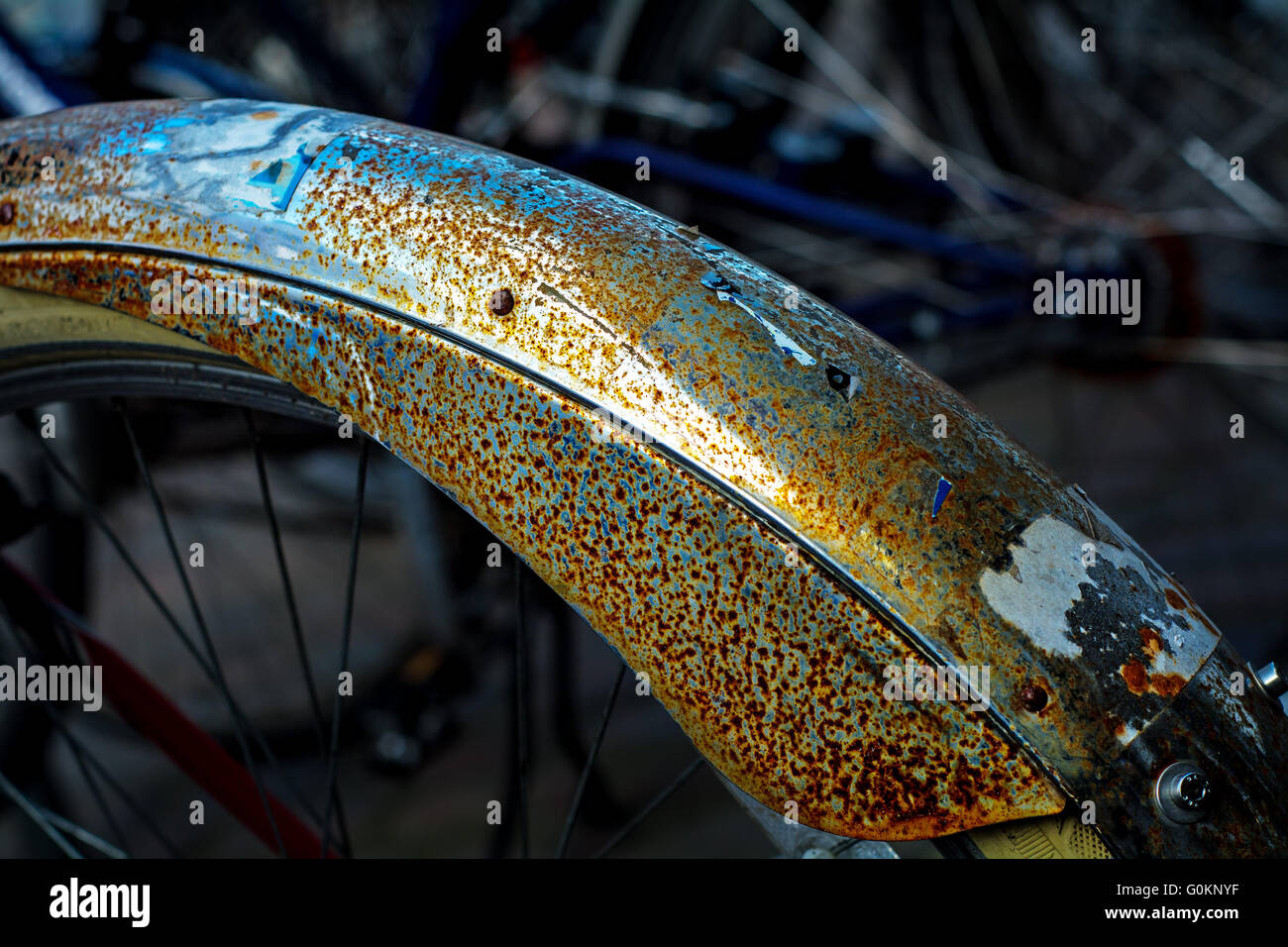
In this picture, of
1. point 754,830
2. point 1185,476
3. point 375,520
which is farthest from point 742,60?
point 1185,476

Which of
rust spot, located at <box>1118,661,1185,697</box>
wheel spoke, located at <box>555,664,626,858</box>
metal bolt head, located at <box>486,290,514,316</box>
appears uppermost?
metal bolt head, located at <box>486,290,514,316</box>

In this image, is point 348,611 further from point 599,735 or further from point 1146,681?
point 1146,681

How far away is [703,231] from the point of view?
1.60m

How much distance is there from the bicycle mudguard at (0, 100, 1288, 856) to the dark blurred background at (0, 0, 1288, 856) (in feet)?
2.86

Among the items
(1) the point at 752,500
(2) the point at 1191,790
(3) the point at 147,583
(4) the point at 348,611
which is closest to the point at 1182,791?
(2) the point at 1191,790

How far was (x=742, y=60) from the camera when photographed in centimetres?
186

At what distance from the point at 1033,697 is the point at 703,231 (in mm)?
1267

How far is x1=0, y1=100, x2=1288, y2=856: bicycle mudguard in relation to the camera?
43 cm

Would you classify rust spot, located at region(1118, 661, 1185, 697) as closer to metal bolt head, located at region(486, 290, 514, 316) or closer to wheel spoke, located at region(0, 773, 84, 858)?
→ metal bolt head, located at region(486, 290, 514, 316)

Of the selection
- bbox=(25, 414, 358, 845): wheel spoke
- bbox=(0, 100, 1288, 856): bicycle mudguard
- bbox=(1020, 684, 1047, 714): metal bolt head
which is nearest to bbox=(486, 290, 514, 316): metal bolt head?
bbox=(0, 100, 1288, 856): bicycle mudguard

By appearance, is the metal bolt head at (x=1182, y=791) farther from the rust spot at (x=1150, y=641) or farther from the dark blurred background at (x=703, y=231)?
the dark blurred background at (x=703, y=231)

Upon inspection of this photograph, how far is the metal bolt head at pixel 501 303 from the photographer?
478 millimetres
